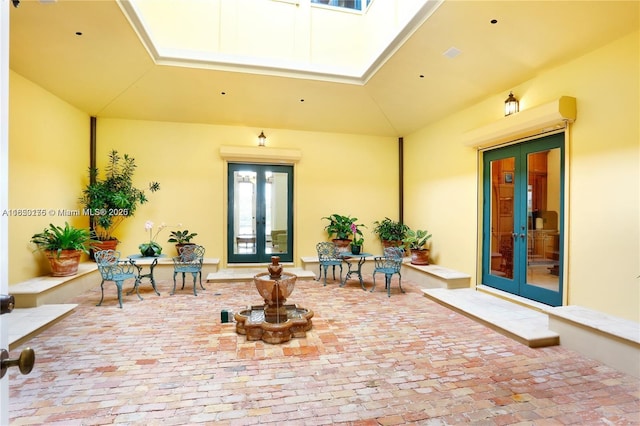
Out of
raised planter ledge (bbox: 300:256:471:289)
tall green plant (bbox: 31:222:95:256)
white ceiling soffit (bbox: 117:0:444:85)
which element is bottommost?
raised planter ledge (bbox: 300:256:471:289)

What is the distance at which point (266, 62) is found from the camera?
5117 mm

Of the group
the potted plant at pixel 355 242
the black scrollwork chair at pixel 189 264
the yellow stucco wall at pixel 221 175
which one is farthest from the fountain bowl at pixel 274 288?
the yellow stucco wall at pixel 221 175

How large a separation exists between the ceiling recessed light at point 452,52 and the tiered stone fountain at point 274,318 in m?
3.58

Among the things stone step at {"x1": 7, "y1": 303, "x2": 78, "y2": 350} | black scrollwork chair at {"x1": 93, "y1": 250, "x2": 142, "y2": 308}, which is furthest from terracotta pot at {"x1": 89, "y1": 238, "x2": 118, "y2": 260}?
stone step at {"x1": 7, "y1": 303, "x2": 78, "y2": 350}

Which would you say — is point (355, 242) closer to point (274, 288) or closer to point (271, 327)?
point (274, 288)

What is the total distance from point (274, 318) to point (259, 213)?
12.1ft

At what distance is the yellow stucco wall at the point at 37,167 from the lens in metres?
4.32

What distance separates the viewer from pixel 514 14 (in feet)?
11.0

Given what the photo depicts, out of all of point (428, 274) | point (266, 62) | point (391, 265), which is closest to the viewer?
point (266, 62)

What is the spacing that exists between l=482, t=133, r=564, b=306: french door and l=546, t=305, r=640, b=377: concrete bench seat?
79 cm

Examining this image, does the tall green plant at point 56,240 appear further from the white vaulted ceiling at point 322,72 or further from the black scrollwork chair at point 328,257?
the black scrollwork chair at point 328,257

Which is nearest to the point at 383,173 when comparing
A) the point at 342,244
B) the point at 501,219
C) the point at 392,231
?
the point at 392,231

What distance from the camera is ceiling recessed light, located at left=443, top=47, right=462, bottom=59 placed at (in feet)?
13.5

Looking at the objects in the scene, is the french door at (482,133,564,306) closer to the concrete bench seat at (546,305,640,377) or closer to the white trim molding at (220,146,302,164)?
the concrete bench seat at (546,305,640,377)
